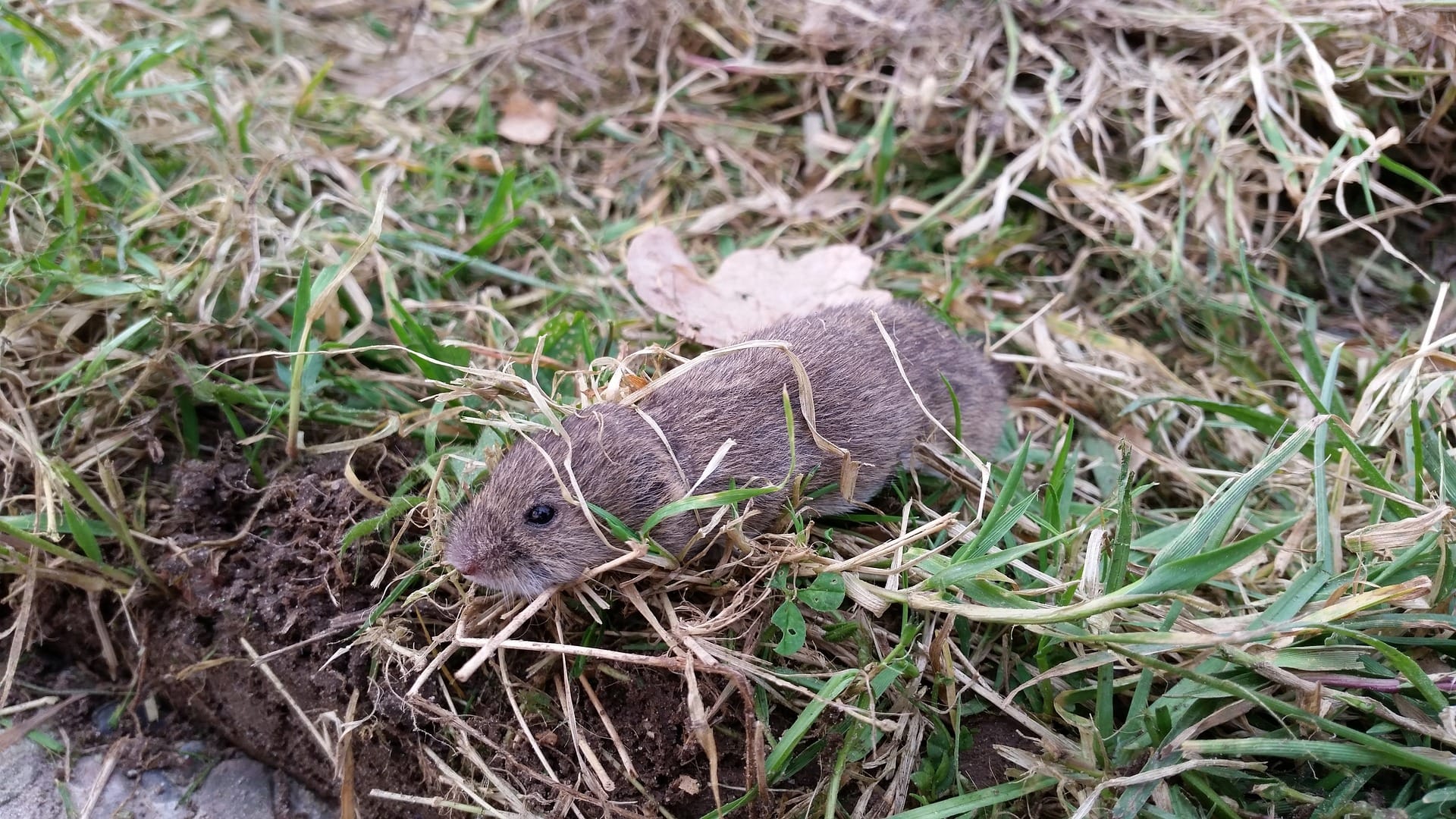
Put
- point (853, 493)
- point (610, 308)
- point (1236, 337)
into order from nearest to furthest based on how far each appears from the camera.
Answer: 1. point (853, 493)
2. point (610, 308)
3. point (1236, 337)

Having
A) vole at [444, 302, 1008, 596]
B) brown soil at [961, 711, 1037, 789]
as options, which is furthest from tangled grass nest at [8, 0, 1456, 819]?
vole at [444, 302, 1008, 596]

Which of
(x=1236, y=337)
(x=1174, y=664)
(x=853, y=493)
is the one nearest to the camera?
(x=1174, y=664)

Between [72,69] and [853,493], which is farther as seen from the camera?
[72,69]

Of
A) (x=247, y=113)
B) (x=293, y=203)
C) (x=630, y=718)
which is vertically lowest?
(x=630, y=718)

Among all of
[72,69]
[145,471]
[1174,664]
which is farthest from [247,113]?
[1174,664]

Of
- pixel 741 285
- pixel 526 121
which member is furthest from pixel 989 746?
pixel 526 121

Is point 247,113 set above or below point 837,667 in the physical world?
above

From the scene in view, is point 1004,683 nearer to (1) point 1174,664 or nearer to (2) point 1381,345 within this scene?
(1) point 1174,664
